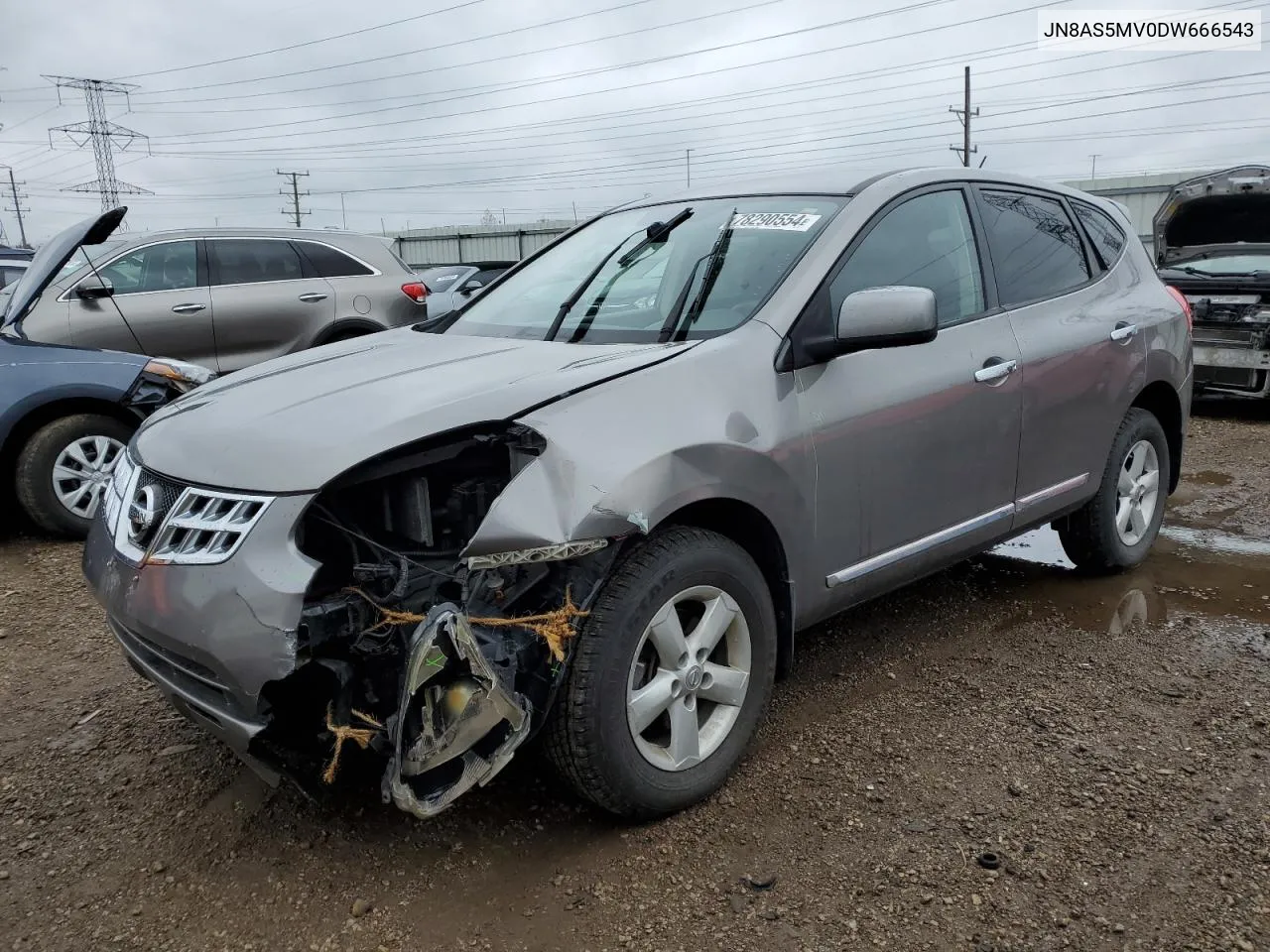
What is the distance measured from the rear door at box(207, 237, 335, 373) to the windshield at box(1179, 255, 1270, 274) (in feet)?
25.6

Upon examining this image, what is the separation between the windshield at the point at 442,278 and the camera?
13.7 metres

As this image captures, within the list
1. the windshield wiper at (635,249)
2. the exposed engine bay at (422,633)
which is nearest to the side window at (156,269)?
the windshield wiper at (635,249)

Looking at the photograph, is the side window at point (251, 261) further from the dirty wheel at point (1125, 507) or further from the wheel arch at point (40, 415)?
the dirty wheel at point (1125, 507)

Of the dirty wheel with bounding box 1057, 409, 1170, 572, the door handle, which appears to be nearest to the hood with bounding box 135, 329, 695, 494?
the door handle

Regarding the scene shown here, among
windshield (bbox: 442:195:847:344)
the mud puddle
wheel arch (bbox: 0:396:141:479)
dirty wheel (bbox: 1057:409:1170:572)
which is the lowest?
the mud puddle

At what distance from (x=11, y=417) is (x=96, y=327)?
2.17 meters

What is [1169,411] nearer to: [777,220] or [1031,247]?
[1031,247]

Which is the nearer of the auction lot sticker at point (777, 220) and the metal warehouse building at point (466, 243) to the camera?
the auction lot sticker at point (777, 220)

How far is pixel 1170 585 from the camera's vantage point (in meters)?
4.38

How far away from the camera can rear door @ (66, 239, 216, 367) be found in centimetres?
697

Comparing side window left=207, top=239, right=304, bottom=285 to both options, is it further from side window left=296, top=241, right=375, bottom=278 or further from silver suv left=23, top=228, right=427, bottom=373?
side window left=296, top=241, right=375, bottom=278

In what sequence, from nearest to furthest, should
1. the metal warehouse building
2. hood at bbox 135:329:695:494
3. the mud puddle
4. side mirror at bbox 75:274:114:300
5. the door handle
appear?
hood at bbox 135:329:695:494
the door handle
the mud puddle
side mirror at bbox 75:274:114:300
the metal warehouse building

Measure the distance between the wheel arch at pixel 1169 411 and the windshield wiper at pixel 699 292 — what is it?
218cm

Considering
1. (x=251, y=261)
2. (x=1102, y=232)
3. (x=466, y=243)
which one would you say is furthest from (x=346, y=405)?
(x=466, y=243)
